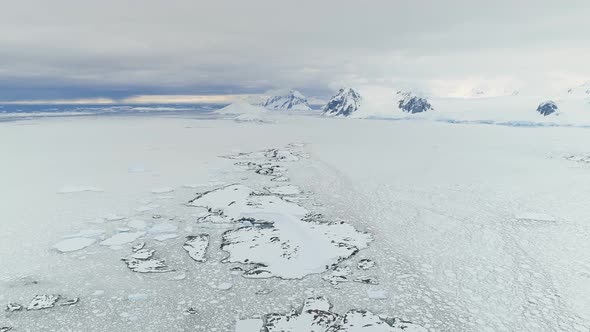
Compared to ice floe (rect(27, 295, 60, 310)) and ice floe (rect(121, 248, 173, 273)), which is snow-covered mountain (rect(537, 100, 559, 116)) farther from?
ice floe (rect(27, 295, 60, 310))

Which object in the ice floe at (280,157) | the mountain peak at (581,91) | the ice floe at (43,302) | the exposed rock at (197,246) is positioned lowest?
the ice floe at (43,302)

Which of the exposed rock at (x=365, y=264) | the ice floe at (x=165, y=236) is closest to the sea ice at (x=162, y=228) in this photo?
the ice floe at (x=165, y=236)

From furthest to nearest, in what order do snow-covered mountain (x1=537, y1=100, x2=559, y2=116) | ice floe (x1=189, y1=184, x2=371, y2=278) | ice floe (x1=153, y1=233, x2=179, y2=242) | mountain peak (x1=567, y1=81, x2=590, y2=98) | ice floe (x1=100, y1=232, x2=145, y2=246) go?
1. mountain peak (x1=567, y1=81, x2=590, y2=98)
2. snow-covered mountain (x1=537, y1=100, x2=559, y2=116)
3. ice floe (x1=153, y1=233, x2=179, y2=242)
4. ice floe (x1=100, y1=232, x2=145, y2=246)
5. ice floe (x1=189, y1=184, x2=371, y2=278)

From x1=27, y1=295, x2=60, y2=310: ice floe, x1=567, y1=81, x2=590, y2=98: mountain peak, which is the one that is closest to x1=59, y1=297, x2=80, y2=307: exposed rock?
x1=27, y1=295, x2=60, y2=310: ice floe

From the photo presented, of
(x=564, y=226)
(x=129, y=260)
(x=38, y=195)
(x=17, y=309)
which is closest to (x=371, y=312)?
(x=129, y=260)

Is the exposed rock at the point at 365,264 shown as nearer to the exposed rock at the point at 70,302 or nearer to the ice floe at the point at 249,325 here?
the ice floe at the point at 249,325

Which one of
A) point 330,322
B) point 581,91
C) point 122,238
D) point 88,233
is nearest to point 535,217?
point 330,322

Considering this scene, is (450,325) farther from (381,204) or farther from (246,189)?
(246,189)
